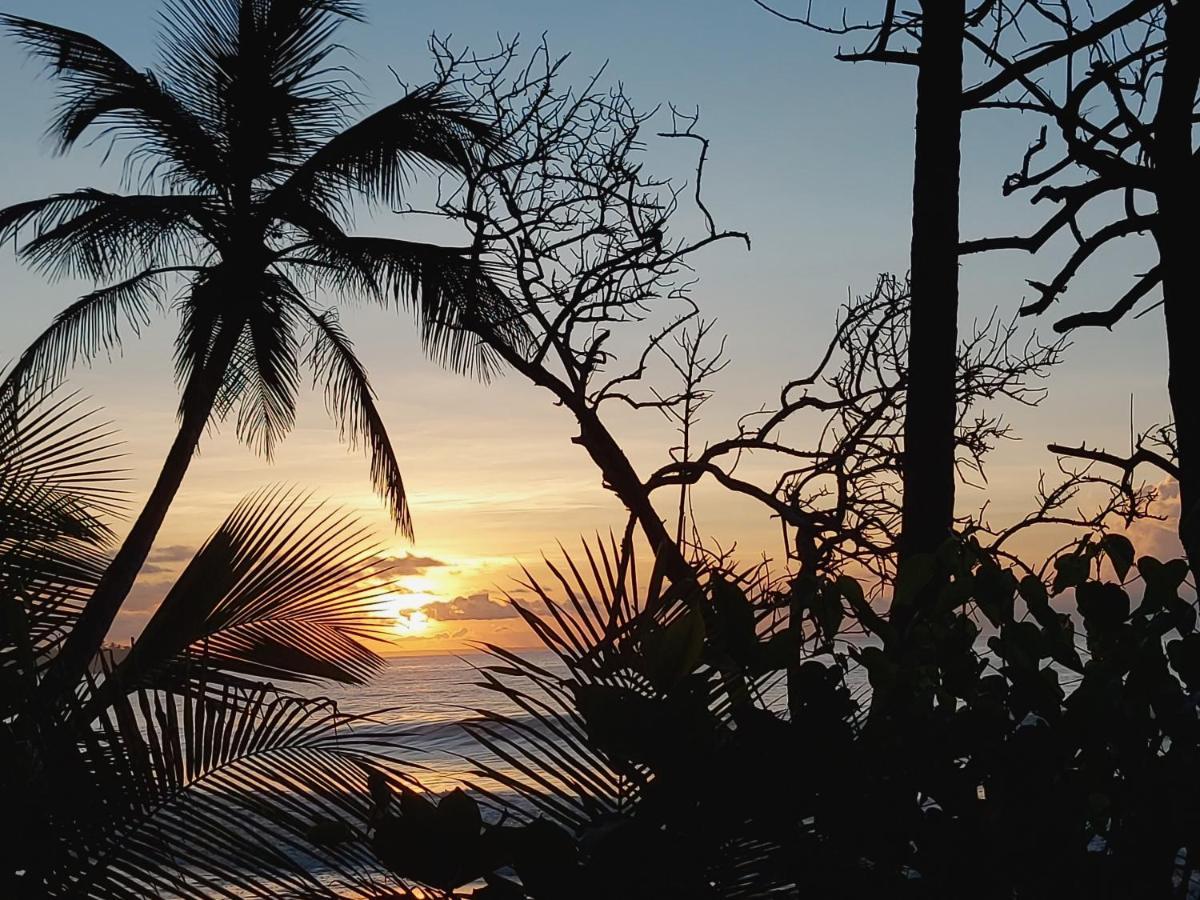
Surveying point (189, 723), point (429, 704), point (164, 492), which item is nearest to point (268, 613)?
point (189, 723)

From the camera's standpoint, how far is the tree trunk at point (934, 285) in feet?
12.5

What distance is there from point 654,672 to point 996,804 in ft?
1.73

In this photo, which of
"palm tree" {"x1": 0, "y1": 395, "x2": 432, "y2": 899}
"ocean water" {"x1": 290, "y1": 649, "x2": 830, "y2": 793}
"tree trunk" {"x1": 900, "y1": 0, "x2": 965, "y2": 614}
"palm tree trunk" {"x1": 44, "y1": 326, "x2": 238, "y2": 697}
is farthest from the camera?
"ocean water" {"x1": 290, "y1": 649, "x2": 830, "y2": 793}

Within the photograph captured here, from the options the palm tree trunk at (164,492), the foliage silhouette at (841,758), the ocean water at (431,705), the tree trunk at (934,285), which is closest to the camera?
the foliage silhouette at (841,758)

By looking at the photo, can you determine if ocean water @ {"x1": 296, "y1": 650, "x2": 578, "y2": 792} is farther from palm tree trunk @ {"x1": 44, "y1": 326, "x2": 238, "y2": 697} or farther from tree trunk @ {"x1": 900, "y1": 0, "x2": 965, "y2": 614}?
tree trunk @ {"x1": 900, "y1": 0, "x2": 965, "y2": 614}

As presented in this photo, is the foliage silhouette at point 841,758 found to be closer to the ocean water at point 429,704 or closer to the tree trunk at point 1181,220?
the tree trunk at point 1181,220

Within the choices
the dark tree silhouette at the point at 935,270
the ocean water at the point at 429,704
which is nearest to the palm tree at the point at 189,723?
the dark tree silhouette at the point at 935,270

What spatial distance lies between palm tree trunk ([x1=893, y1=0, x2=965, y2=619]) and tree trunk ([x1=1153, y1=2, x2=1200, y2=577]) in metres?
0.61

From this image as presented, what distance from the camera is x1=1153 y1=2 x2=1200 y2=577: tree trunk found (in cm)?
351

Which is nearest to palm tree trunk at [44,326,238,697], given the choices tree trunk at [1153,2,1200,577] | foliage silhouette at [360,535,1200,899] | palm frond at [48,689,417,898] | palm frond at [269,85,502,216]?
palm frond at [269,85,502,216]

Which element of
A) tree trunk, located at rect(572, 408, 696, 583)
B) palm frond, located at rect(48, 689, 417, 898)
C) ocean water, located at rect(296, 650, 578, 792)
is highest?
tree trunk, located at rect(572, 408, 696, 583)

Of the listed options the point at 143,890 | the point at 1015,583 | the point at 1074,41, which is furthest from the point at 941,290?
the point at 143,890

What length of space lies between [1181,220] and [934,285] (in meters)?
0.73

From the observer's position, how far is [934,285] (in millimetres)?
4000
